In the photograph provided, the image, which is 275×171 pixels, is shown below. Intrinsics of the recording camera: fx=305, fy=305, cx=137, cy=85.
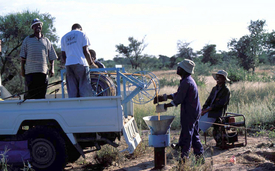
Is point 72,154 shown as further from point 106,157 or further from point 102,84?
point 102,84

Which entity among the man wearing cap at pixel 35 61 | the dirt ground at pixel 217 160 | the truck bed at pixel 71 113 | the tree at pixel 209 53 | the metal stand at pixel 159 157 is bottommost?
the dirt ground at pixel 217 160

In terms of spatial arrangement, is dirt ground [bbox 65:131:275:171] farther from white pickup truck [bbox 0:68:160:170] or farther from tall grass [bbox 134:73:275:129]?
tall grass [bbox 134:73:275:129]

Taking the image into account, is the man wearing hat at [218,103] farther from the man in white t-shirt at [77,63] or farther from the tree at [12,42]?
the tree at [12,42]

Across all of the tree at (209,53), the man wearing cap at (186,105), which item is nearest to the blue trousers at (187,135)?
the man wearing cap at (186,105)

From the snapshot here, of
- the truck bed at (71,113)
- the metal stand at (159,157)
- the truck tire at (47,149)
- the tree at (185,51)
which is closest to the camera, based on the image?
the truck bed at (71,113)

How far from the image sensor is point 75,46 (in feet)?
17.3

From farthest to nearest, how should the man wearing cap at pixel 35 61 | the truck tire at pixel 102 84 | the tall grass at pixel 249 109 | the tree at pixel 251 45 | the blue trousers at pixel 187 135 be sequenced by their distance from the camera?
the tree at pixel 251 45
the tall grass at pixel 249 109
the man wearing cap at pixel 35 61
the truck tire at pixel 102 84
the blue trousers at pixel 187 135

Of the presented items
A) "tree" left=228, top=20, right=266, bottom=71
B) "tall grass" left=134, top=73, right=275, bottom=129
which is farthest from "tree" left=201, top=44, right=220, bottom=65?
"tall grass" left=134, top=73, right=275, bottom=129

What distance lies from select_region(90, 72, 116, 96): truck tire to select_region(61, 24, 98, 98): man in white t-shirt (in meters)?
0.30

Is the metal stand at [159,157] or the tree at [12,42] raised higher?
the tree at [12,42]

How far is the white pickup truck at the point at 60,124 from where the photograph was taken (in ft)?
15.1

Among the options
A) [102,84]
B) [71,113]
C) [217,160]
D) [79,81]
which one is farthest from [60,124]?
[217,160]

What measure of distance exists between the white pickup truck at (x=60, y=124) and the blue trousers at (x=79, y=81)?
1.94 feet

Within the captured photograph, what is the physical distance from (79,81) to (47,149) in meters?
1.25
